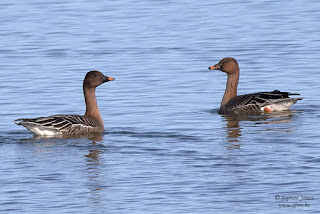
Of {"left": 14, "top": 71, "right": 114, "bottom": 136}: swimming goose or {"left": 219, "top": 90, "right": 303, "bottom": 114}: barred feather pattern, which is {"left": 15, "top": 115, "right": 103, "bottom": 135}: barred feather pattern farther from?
{"left": 219, "top": 90, "right": 303, "bottom": 114}: barred feather pattern

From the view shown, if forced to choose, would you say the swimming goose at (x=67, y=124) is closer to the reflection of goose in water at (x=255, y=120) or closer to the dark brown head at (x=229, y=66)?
the reflection of goose in water at (x=255, y=120)

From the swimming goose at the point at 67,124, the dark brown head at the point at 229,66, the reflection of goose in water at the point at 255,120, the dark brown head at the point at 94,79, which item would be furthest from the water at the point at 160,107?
the dark brown head at the point at 94,79

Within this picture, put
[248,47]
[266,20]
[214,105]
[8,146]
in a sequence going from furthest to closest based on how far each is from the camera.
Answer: [266,20]
[248,47]
[214,105]
[8,146]

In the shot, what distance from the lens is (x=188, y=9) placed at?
3919cm

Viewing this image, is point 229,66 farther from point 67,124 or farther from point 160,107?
point 67,124

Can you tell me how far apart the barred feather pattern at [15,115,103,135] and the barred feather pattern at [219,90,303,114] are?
12.9ft

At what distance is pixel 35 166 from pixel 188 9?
24.6 metres

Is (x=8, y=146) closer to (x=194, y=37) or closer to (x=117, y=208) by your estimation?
(x=117, y=208)

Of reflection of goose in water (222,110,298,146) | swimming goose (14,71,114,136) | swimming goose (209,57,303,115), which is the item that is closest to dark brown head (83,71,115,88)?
swimming goose (14,71,114,136)

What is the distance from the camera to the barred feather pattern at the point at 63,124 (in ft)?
59.0

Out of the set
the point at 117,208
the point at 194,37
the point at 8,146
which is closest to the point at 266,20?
the point at 194,37

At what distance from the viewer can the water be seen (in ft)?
44.5

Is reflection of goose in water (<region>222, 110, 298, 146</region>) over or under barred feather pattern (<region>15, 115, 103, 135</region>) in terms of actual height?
under

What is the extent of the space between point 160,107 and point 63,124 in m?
3.79
